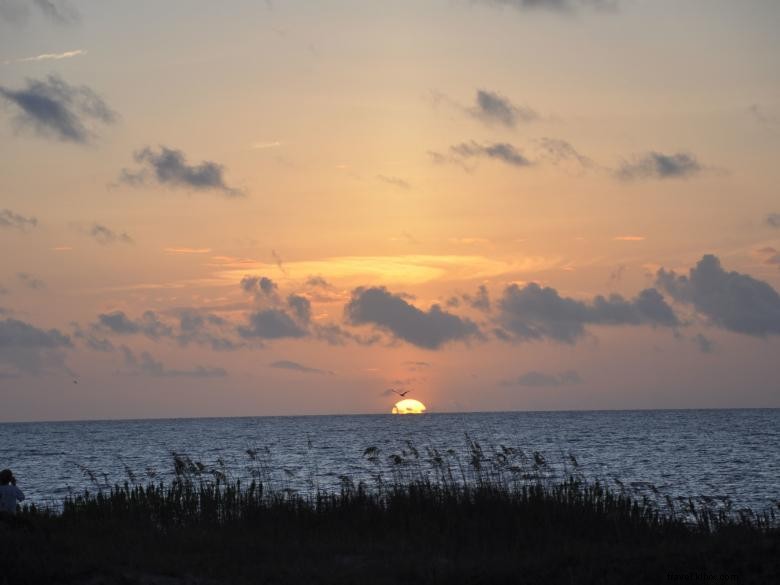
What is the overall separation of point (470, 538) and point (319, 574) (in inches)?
189

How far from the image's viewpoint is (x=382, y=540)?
22188 mm

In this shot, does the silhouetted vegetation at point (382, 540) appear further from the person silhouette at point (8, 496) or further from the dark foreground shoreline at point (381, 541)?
the person silhouette at point (8, 496)

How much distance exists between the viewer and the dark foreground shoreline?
17.3 m

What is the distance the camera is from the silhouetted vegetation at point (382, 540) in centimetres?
1734

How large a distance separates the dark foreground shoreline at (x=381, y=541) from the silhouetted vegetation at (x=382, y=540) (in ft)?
0.12

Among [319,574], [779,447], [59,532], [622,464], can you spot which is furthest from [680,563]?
[779,447]

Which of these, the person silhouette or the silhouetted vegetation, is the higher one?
the person silhouette

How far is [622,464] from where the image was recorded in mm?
66125

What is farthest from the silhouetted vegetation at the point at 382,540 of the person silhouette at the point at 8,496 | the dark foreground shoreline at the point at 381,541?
the person silhouette at the point at 8,496

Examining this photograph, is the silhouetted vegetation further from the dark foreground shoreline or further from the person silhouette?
the person silhouette

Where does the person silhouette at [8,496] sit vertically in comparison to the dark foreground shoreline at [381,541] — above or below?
above

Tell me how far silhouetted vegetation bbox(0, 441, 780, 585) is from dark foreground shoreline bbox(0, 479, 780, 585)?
4cm

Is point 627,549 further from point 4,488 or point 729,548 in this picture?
point 4,488

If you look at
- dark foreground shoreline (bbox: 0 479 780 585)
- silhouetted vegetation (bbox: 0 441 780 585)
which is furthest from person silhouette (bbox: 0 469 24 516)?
dark foreground shoreline (bbox: 0 479 780 585)
